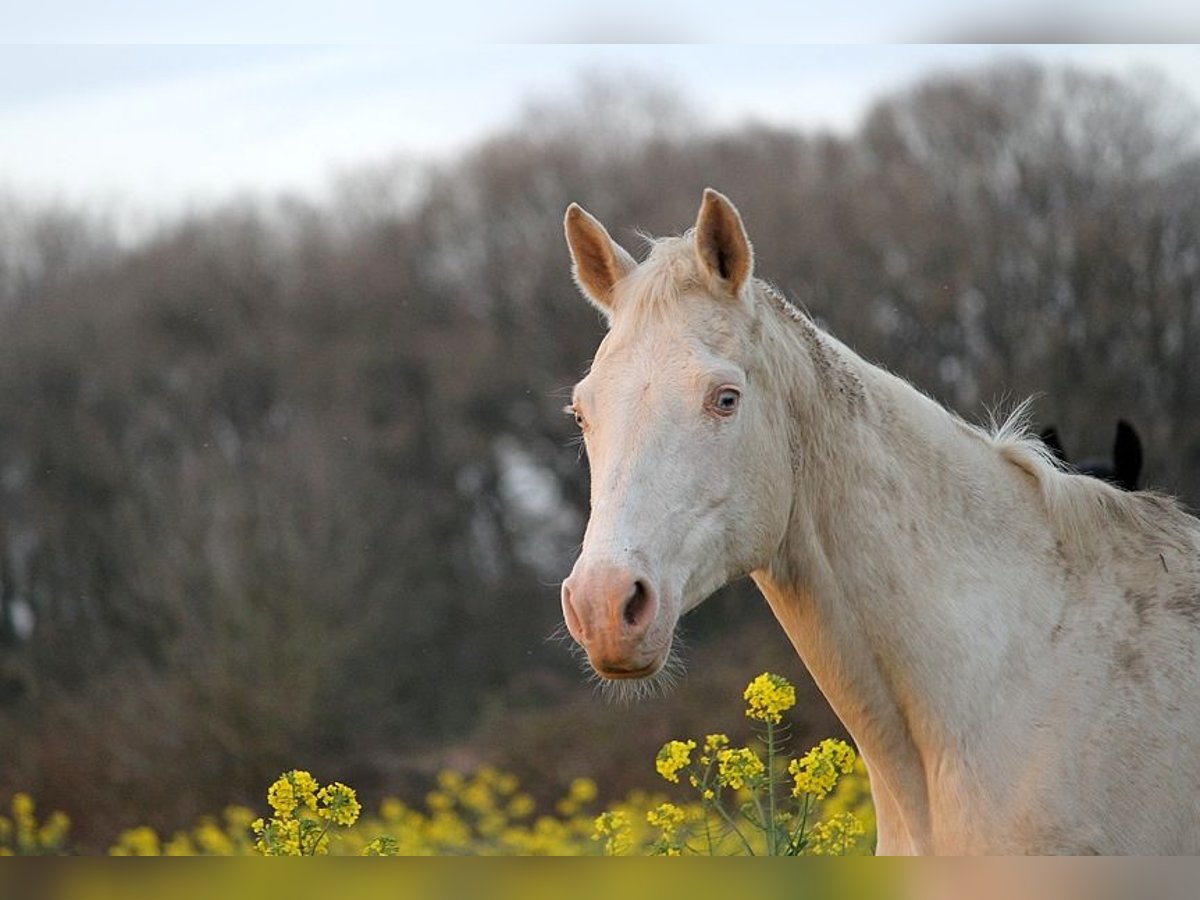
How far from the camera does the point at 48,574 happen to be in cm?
916

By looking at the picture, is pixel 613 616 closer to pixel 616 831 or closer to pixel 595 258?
pixel 595 258

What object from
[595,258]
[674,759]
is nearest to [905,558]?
[595,258]

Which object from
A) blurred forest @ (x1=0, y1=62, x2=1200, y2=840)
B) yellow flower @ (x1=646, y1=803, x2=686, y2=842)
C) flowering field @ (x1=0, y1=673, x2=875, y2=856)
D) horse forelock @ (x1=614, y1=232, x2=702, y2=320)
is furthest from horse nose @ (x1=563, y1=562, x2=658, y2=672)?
blurred forest @ (x1=0, y1=62, x2=1200, y2=840)

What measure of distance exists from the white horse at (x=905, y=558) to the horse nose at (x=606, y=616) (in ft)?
0.19

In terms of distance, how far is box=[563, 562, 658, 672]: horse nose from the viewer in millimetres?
2244

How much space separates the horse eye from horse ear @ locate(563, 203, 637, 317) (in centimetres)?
32

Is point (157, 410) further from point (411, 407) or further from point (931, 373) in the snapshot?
point (931, 373)

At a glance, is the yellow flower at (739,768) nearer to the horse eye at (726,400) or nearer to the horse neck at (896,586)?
the horse neck at (896,586)

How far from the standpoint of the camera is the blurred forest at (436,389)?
26.2 feet

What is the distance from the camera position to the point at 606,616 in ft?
7.36

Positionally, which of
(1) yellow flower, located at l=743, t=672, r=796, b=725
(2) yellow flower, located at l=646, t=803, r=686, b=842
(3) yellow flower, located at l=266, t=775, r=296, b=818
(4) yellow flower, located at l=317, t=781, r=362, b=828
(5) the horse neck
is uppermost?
(5) the horse neck

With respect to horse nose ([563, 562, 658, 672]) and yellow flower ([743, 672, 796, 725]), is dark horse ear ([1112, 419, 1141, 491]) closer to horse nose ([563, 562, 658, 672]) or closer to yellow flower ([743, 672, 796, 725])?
yellow flower ([743, 672, 796, 725])

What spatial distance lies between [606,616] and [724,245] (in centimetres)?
72

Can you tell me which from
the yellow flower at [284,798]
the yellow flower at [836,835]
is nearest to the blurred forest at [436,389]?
the yellow flower at [836,835]
